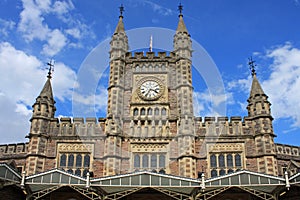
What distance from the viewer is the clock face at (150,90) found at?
29227mm

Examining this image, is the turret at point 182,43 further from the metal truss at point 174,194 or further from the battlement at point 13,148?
the battlement at point 13,148

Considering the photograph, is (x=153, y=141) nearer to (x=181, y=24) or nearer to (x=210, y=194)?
(x=210, y=194)

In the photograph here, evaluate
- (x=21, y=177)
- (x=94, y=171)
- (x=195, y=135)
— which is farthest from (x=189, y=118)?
(x=21, y=177)

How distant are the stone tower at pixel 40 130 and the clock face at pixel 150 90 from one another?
7.73 metres

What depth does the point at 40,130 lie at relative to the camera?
2628 cm

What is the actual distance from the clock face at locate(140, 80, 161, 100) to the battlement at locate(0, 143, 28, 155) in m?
10.5

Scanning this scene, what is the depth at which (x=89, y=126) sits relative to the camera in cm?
2703

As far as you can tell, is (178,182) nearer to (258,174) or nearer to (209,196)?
(209,196)

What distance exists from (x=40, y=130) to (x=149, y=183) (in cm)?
1038

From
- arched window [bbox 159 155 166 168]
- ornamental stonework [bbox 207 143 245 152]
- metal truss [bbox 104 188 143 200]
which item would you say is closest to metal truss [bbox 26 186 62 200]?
metal truss [bbox 104 188 143 200]

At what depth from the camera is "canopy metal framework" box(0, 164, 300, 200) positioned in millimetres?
20641

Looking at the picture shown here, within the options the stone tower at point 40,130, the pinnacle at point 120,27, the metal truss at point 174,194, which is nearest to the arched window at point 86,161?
the stone tower at point 40,130

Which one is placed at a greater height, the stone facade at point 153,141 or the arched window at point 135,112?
the arched window at point 135,112

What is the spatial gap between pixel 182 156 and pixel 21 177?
11.2m
